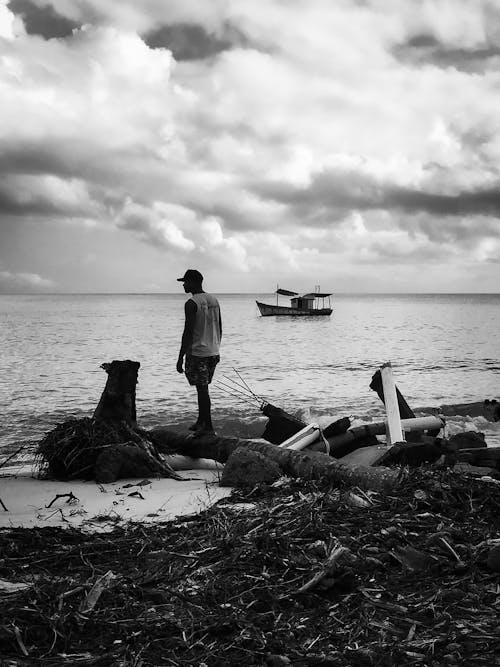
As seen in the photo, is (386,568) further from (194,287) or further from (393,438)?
(194,287)

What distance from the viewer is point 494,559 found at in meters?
3.66

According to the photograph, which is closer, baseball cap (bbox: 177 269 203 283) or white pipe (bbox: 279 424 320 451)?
white pipe (bbox: 279 424 320 451)

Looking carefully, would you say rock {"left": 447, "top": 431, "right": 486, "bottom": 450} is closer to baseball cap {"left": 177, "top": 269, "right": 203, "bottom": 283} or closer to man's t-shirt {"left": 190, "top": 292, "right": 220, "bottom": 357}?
man's t-shirt {"left": 190, "top": 292, "right": 220, "bottom": 357}

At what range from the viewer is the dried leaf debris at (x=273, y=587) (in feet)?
9.48

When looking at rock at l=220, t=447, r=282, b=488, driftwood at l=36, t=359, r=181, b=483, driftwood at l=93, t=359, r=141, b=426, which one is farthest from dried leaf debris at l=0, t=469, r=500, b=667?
driftwood at l=93, t=359, r=141, b=426

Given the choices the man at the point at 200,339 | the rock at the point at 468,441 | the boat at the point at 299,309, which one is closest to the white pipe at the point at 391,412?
the rock at the point at 468,441

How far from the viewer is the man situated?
30.3ft

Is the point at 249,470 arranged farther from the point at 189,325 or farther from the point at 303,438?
the point at 189,325

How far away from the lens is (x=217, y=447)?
7879 mm

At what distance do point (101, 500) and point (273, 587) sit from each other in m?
2.89

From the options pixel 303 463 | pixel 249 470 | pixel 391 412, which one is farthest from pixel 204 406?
pixel 303 463

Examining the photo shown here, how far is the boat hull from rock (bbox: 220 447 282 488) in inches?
3187

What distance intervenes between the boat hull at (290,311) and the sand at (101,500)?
80.7 m

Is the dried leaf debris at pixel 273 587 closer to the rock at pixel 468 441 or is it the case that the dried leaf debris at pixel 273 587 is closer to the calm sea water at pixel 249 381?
the rock at pixel 468 441
